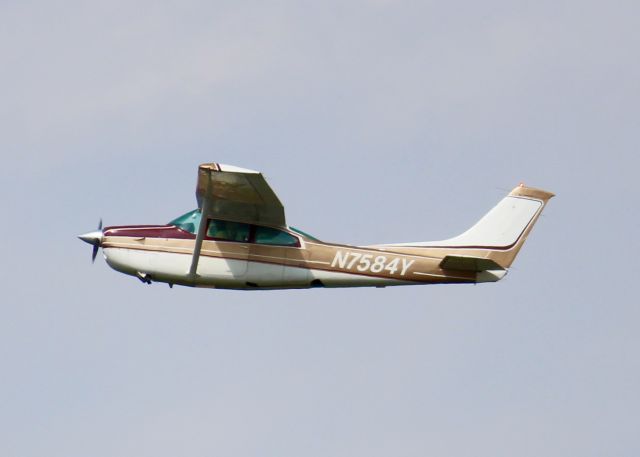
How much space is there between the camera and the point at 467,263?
1877 cm

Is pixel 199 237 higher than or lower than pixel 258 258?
higher

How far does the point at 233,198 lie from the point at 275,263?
5.01 feet

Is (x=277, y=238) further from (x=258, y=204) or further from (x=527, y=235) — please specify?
(x=527, y=235)

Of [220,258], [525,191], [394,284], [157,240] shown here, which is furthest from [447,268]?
[157,240]

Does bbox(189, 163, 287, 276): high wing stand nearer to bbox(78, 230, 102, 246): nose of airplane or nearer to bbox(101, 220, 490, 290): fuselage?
bbox(101, 220, 490, 290): fuselage

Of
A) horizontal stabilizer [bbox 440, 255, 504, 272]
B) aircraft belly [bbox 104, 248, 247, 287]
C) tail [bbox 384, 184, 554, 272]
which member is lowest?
aircraft belly [bbox 104, 248, 247, 287]

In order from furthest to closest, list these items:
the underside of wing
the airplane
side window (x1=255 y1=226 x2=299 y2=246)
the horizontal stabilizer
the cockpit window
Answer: the cockpit window
side window (x1=255 y1=226 x2=299 y2=246)
the airplane
the horizontal stabilizer
the underside of wing

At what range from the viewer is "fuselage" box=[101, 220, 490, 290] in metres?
19.1

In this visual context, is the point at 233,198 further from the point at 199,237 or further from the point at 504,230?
the point at 504,230

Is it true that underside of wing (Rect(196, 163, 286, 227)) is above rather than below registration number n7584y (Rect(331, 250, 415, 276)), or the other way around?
above

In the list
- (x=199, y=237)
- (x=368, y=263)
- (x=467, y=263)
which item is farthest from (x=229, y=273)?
(x=467, y=263)

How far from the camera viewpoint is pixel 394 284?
760 inches

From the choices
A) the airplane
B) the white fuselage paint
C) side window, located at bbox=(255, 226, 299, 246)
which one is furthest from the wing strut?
side window, located at bbox=(255, 226, 299, 246)

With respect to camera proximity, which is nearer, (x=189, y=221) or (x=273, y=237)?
(x=273, y=237)
